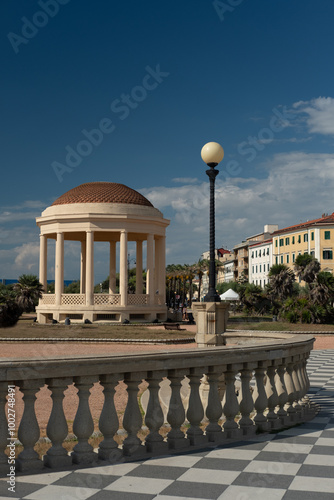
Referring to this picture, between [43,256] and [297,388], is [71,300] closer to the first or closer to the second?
[43,256]

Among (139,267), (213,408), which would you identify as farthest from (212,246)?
(139,267)

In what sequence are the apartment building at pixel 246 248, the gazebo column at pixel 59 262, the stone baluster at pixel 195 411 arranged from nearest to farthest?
the stone baluster at pixel 195 411 < the gazebo column at pixel 59 262 < the apartment building at pixel 246 248

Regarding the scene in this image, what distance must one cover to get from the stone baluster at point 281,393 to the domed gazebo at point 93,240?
35969mm

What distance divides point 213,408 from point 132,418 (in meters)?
1.13

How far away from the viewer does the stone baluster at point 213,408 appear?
6281 millimetres

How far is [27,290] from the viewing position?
4878 cm

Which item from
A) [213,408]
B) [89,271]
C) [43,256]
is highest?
[43,256]

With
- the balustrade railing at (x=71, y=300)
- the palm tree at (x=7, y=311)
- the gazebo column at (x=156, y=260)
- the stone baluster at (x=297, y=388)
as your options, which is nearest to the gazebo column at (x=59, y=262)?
the balustrade railing at (x=71, y=300)

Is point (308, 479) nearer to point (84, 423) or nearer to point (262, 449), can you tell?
point (262, 449)

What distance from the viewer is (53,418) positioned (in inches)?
200

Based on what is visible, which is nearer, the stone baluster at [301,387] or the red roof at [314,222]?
the stone baluster at [301,387]

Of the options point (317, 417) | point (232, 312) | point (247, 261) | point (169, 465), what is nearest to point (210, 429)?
point (169, 465)

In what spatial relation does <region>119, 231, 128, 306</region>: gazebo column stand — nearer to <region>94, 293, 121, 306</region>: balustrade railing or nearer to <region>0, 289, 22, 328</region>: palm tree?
<region>94, 293, 121, 306</region>: balustrade railing

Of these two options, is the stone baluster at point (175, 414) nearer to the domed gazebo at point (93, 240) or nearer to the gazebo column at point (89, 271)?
the domed gazebo at point (93, 240)
